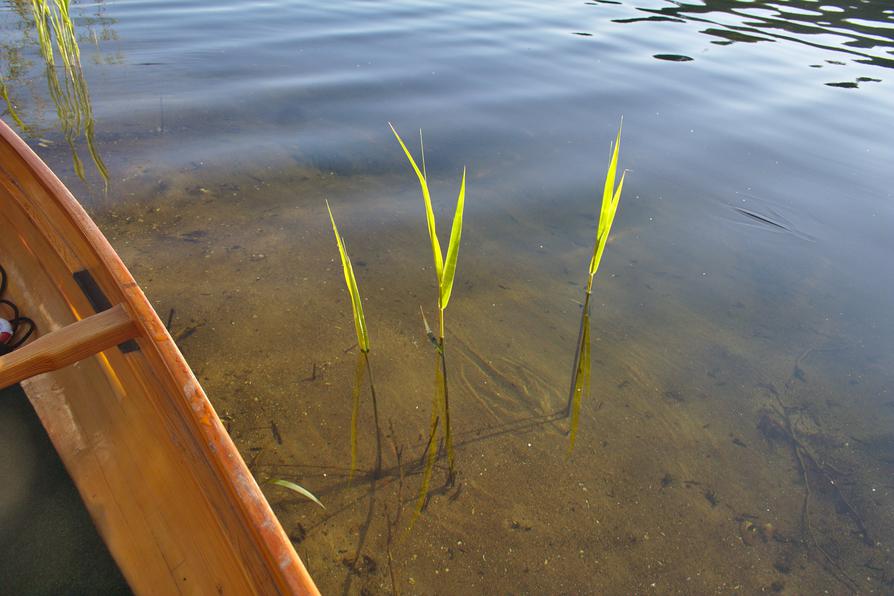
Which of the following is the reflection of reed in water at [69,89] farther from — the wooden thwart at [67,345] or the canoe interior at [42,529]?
the wooden thwart at [67,345]

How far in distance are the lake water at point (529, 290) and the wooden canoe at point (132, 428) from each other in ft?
0.89

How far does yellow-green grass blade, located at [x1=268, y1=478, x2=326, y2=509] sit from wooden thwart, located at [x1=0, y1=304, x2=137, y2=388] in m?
0.55

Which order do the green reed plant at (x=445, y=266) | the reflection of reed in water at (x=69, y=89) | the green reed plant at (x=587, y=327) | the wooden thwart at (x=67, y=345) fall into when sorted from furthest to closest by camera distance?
the reflection of reed in water at (x=69, y=89)
the green reed plant at (x=587, y=327)
the green reed plant at (x=445, y=266)
the wooden thwart at (x=67, y=345)

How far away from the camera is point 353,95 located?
14.0 feet

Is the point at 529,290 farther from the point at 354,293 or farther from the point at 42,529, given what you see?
the point at 42,529

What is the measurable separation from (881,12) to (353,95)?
21.7 feet

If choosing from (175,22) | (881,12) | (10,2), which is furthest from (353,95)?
(881,12)

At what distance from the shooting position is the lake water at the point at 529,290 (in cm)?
165

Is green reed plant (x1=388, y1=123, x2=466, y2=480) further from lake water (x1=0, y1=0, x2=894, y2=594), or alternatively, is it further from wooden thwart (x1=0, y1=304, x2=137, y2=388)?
wooden thwart (x1=0, y1=304, x2=137, y2=388)

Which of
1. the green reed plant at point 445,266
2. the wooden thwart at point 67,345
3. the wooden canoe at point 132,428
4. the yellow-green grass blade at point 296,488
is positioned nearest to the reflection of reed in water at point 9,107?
the wooden canoe at point 132,428

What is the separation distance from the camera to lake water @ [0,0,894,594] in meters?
1.65

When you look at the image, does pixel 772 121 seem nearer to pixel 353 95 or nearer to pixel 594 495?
pixel 353 95

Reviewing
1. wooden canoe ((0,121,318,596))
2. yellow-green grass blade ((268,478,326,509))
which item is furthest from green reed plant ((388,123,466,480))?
wooden canoe ((0,121,318,596))

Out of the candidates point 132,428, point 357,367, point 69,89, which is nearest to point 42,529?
point 132,428
